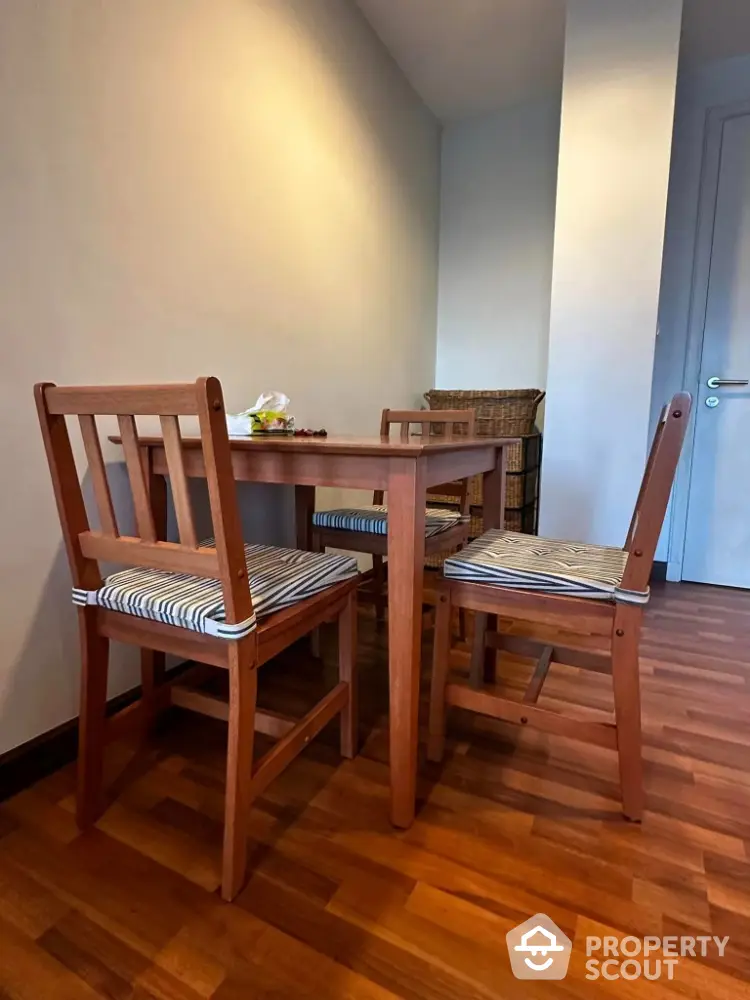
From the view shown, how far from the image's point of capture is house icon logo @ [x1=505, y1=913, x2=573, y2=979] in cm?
81

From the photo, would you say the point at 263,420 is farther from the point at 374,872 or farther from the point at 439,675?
the point at 374,872

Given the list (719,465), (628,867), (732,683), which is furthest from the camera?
(719,465)

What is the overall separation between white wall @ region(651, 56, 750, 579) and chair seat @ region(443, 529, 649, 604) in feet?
6.04

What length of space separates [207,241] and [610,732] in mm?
1690

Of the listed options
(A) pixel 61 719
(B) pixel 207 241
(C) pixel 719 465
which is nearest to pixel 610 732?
(A) pixel 61 719

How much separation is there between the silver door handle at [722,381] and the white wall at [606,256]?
70 centimetres

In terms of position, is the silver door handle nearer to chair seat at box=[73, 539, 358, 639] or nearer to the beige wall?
the beige wall

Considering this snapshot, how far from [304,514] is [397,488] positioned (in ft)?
3.04

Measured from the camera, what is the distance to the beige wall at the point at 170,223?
1164 millimetres

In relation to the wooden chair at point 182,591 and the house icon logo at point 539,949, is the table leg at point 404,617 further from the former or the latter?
the house icon logo at point 539,949

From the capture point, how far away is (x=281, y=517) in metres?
2.04

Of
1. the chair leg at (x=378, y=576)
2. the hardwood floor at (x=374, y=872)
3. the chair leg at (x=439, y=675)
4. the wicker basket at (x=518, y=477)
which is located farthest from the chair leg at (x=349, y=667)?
the wicker basket at (x=518, y=477)

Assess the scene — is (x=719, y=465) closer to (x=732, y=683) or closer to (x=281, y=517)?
(x=732, y=683)

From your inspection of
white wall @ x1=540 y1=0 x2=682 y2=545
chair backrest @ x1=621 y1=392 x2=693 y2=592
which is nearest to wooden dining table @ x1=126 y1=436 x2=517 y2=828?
chair backrest @ x1=621 y1=392 x2=693 y2=592
